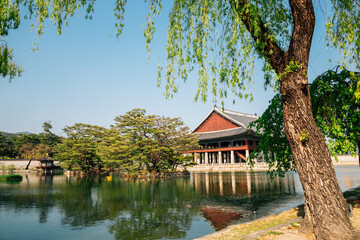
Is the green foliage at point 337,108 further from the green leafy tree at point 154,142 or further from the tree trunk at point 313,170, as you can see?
the green leafy tree at point 154,142

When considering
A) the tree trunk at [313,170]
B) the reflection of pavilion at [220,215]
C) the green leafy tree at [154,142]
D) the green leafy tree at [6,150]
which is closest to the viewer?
the tree trunk at [313,170]

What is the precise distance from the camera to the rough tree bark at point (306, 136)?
471cm

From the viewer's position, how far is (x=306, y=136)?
481 centimetres

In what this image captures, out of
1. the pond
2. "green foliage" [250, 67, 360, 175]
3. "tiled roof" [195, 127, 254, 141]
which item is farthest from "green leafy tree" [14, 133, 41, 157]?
"green foliage" [250, 67, 360, 175]

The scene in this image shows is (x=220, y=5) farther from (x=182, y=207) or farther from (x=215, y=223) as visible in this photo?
(x=182, y=207)

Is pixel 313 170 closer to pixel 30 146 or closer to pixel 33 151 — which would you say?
pixel 33 151

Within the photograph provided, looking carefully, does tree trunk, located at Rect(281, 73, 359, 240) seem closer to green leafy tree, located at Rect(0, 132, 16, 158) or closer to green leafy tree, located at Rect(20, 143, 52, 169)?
green leafy tree, located at Rect(20, 143, 52, 169)

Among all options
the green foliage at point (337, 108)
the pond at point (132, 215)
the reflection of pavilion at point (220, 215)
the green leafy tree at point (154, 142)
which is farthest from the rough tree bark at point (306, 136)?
the green leafy tree at point (154, 142)

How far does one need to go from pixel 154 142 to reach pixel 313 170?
22.4 meters

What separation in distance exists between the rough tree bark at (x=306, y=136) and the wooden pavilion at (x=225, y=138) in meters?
35.0

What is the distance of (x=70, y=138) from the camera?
3875 centimetres

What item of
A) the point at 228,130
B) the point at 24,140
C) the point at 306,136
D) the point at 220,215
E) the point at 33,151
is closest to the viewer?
the point at 306,136

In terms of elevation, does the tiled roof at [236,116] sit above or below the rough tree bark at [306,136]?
above

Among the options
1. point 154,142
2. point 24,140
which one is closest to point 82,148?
point 154,142
